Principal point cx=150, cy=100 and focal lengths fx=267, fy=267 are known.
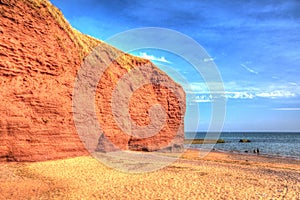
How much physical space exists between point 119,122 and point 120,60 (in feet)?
20.1

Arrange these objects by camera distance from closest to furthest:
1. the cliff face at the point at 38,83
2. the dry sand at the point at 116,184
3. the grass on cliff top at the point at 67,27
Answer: the dry sand at the point at 116,184, the cliff face at the point at 38,83, the grass on cliff top at the point at 67,27

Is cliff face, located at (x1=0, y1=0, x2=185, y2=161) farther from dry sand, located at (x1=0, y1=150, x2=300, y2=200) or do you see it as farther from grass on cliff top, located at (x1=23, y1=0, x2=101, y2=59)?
dry sand, located at (x1=0, y1=150, x2=300, y2=200)

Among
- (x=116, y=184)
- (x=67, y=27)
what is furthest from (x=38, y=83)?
(x=116, y=184)

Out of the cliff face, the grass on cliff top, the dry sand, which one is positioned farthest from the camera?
the grass on cliff top

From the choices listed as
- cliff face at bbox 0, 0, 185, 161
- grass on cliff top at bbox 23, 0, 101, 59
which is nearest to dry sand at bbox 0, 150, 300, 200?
cliff face at bbox 0, 0, 185, 161

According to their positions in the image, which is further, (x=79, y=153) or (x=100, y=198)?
(x=79, y=153)

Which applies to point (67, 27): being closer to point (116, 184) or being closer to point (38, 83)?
point (38, 83)

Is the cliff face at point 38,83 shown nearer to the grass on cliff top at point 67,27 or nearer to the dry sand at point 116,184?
the grass on cliff top at point 67,27

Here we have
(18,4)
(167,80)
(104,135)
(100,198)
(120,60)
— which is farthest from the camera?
(167,80)

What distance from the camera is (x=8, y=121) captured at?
12.4m

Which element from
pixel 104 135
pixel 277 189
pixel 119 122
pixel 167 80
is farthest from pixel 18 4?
pixel 167 80

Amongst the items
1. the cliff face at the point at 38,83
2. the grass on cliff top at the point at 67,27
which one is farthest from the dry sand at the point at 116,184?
the grass on cliff top at the point at 67,27

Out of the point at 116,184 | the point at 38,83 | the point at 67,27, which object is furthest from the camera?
the point at 67,27

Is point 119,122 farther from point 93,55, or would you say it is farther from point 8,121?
point 8,121
